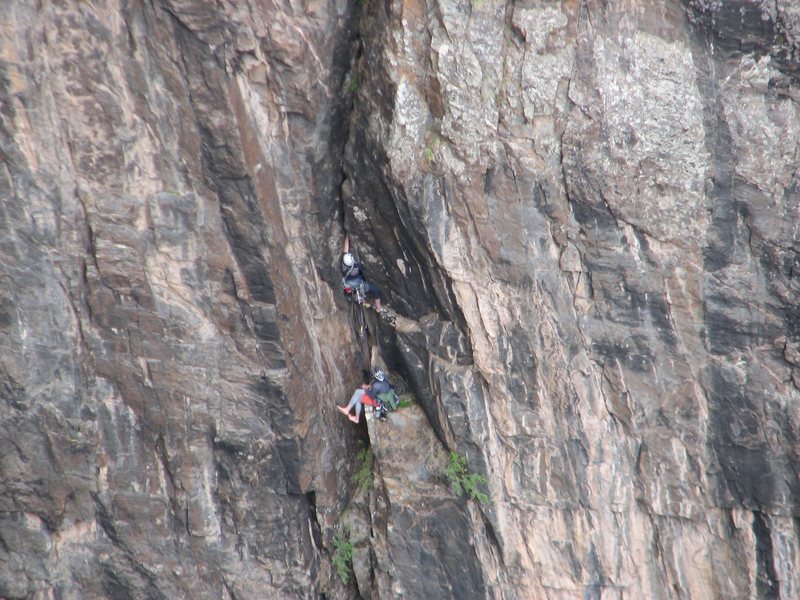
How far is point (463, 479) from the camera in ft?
41.6

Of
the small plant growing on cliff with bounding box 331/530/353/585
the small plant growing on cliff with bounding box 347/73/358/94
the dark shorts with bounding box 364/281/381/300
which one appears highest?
the small plant growing on cliff with bounding box 347/73/358/94

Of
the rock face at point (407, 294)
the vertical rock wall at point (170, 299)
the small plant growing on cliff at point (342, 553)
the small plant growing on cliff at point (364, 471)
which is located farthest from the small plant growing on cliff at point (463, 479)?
the small plant growing on cliff at point (342, 553)

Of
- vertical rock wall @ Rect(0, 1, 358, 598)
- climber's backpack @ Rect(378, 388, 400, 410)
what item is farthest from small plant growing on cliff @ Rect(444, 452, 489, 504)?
vertical rock wall @ Rect(0, 1, 358, 598)

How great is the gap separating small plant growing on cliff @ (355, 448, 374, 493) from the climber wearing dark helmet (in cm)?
283

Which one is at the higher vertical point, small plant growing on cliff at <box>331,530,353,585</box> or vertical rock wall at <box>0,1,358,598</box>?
vertical rock wall at <box>0,1,358,598</box>

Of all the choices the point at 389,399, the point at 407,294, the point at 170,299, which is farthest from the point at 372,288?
the point at 170,299

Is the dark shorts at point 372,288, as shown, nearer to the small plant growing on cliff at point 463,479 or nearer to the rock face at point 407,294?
the rock face at point 407,294

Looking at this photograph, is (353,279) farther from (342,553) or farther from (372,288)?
(342,553)

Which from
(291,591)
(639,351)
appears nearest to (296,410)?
(291,591)

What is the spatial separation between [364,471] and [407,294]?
11.8 ft

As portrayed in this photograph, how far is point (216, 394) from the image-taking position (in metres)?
12.3

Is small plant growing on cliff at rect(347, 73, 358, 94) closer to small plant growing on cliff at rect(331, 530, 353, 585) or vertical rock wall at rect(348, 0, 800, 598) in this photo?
vertical rock wall at rect(348, 0, 800, 598)

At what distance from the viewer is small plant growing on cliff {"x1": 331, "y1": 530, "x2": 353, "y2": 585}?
1388 centimetres

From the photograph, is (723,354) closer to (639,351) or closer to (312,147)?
(639,351)
